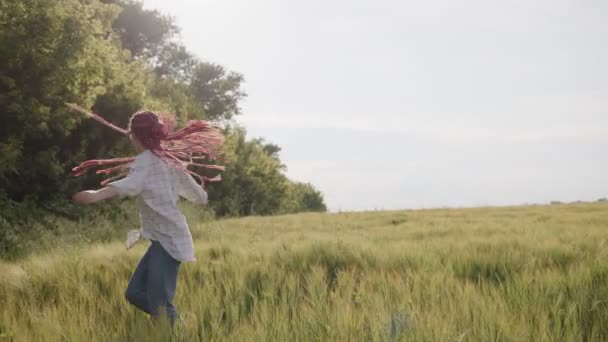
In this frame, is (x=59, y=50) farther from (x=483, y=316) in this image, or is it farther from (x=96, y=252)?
(x=483, y=316)

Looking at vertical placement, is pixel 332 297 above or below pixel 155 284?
below

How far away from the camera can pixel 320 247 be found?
22.5ft

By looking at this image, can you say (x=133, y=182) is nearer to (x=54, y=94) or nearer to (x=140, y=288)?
(x=140, y=288)

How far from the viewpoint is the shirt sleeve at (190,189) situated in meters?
4.42

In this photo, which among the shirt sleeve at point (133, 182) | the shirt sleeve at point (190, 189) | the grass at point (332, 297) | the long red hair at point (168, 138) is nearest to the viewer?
the grass at point (332, 297)

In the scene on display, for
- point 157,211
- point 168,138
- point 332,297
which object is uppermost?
point 168,138

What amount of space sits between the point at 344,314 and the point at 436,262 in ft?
8.28

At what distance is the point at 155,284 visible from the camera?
12.9ft

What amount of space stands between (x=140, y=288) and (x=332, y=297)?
4.90 feet

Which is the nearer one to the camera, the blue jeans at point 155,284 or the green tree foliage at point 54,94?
the blue jeans at point 155,284

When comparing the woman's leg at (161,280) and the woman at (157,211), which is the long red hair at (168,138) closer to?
the woman at (157,211)

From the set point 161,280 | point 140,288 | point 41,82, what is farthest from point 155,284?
point 41,82

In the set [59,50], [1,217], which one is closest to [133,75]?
[59,50]

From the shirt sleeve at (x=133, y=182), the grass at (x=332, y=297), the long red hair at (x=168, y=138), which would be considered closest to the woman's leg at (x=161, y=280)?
the grass at (x=332, y=297)
